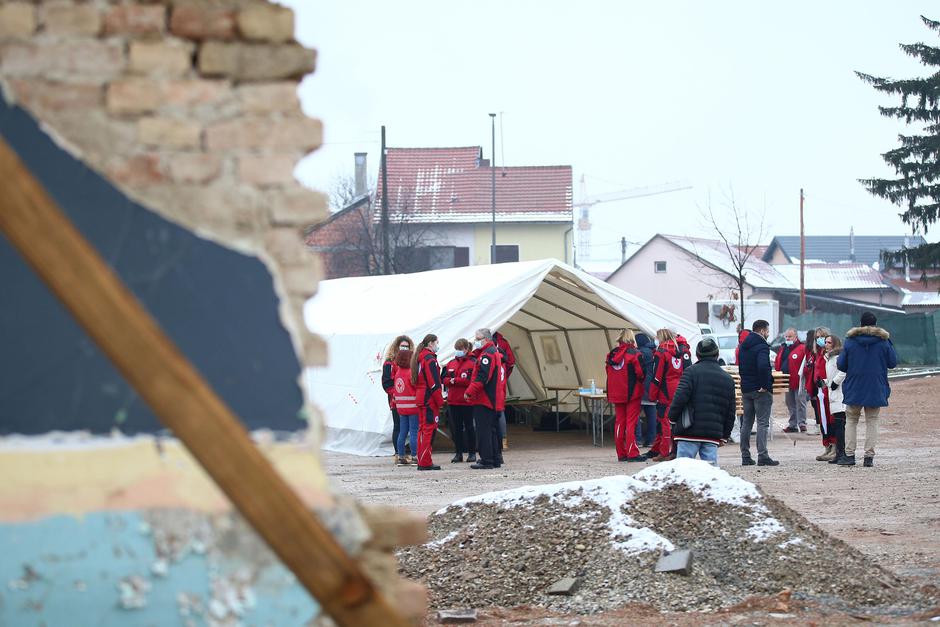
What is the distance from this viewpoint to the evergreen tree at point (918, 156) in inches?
1576

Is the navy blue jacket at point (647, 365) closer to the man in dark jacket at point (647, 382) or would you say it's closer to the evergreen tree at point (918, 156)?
the man in dark jacket at point (647, 382)

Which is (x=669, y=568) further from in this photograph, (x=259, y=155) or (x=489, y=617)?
(x=259, y=155)

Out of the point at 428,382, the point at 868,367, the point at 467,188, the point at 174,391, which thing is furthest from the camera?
the point at 467,188

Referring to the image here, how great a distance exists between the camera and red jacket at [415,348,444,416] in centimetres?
1572

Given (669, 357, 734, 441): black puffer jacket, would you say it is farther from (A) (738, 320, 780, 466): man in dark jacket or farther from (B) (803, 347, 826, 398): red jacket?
(B) (803, 347, 826, 398): red jacket

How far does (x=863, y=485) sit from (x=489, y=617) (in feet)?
23.6

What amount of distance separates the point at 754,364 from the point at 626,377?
1906 millimetres

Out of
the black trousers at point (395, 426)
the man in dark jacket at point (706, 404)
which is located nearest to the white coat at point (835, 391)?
the man in dark jacket at point (706, 404)

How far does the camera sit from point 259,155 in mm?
4148

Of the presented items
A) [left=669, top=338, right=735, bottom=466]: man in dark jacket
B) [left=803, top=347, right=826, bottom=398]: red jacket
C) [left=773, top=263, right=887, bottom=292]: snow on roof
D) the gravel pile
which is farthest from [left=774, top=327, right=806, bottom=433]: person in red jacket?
[left=773, top=263, right=887, bottom=292]: snow on roof

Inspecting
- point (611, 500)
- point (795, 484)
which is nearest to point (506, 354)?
point (795, 484)

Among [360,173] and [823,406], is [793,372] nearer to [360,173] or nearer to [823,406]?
[823,406]

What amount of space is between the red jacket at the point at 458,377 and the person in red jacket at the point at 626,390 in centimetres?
210

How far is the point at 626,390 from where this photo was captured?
16266 millimetres
